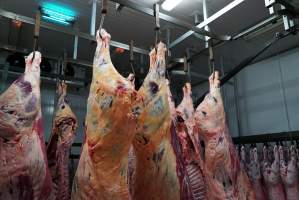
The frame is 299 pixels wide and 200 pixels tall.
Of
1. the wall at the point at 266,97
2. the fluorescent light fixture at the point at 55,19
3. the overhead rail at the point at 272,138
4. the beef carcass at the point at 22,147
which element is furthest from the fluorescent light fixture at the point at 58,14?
the wall at the point at 266,97

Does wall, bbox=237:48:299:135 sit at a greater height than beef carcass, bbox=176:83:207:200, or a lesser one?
greater

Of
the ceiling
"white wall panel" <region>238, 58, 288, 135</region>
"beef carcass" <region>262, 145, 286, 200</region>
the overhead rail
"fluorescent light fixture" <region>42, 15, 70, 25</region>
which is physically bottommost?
"beef carcass" <region>262, 145, 286, 200</region>

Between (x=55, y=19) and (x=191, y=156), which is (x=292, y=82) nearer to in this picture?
(x=191, y=156)

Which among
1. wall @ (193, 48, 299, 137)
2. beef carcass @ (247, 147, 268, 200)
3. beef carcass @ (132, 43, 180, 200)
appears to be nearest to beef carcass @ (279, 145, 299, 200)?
beef carcass @ (247, 147, 268, 200)

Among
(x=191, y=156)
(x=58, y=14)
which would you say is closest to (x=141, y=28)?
(x=58, y=14)

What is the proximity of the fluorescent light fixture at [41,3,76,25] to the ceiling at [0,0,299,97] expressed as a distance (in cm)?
8

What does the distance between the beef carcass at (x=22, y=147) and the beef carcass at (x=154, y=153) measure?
421mm

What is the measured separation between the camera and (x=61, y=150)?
1.70m

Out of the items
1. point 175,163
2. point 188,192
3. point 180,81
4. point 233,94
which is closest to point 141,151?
point 175,163

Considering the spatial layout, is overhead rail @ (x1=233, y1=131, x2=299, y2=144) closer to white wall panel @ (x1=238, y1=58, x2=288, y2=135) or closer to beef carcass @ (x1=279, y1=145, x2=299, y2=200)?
beef carcass @ (x1=279, y1=145, x2=299, y2=200)

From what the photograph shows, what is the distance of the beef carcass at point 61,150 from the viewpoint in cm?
169

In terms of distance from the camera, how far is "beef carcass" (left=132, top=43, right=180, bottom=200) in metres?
1.35

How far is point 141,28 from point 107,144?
2.32 m

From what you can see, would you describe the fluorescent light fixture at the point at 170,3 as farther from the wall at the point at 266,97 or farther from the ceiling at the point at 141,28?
the wall at the point at 266,97
